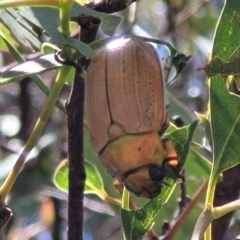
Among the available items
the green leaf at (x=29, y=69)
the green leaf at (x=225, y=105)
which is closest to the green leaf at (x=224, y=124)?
the green leaf at (x=225, y=105)

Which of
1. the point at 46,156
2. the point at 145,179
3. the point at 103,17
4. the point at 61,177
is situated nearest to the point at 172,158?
the point at 145,179

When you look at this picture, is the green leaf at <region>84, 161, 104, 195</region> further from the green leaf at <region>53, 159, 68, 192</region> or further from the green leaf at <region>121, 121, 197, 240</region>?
the green leaf at <region>121, 121, 197, 240</region>

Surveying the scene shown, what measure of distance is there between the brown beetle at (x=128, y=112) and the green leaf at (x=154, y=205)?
0.32ft

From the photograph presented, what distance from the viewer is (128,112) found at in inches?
33.7

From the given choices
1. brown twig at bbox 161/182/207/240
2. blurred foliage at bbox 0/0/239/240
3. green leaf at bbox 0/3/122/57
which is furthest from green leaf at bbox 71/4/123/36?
blurred foliage at bbox 0/0/239/240

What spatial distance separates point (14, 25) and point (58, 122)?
1215 mm

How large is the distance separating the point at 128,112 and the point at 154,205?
0.78 ft

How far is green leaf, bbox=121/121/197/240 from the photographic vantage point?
3.28ft

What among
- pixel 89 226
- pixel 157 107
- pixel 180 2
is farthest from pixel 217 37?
pixel 180 2

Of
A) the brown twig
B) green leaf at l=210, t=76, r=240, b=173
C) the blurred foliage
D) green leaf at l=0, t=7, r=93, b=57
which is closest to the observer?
green leaf at l=0, t=7, r=93, b=57

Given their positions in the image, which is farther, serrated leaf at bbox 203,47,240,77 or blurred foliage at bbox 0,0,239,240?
blurred foliage at bbox 0,0,239,240

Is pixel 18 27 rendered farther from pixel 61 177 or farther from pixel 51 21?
pixel 61 177

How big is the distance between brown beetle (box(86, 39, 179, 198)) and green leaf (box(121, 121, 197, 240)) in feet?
0.32

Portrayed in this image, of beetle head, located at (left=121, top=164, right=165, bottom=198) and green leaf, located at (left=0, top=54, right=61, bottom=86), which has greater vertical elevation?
green leaf, located at (left=0, top=54, right=61, bottom=86)
